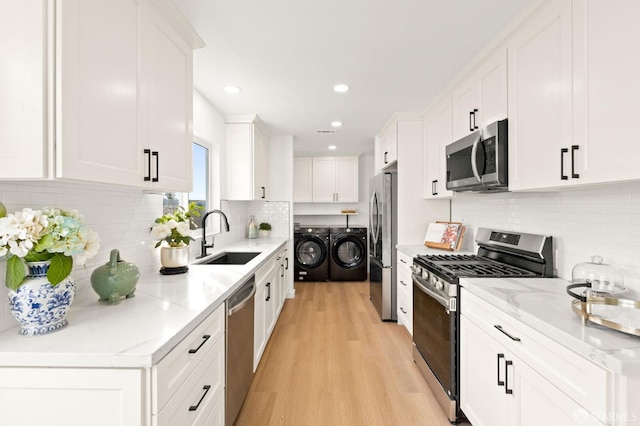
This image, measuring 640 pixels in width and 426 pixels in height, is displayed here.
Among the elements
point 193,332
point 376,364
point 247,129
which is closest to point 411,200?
point 376,364

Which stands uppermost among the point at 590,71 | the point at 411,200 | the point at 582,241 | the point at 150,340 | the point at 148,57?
the point at 148,57

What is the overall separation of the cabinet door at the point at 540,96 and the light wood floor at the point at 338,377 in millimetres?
1603

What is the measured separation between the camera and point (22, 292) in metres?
1.01

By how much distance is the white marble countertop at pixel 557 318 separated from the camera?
3.06ft

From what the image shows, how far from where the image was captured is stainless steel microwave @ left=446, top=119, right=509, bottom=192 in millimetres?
1933

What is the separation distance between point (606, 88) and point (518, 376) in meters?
1.22

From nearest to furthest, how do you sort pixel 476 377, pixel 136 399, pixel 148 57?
pixel 136 399, pixel 148 57, pixel 476 377

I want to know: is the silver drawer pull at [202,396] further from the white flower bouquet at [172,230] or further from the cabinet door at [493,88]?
the cabinet door at [493,88]

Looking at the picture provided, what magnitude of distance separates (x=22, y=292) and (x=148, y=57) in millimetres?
1067

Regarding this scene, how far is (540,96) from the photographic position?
162 cm

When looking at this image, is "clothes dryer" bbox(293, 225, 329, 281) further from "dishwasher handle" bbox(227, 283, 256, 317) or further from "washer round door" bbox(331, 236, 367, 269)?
"dishwasher handle" bbox(227, 283, 256, 317)

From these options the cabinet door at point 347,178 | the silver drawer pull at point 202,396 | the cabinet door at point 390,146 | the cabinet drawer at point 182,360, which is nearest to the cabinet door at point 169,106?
the cabinet drawer at point 182,360

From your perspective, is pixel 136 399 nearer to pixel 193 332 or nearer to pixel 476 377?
pixel 193 332

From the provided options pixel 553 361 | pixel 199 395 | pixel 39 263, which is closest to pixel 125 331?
pixel 39 263
